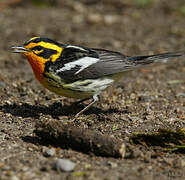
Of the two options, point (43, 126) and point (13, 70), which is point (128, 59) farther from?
point (13, 70)

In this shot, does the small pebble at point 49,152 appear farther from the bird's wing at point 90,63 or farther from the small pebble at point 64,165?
the bird's wing at point 90,63

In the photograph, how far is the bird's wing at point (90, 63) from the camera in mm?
5102

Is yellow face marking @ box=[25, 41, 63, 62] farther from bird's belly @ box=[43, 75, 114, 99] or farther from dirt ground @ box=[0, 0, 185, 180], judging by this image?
dirt ground @ box=[0, 0, 185, 180]

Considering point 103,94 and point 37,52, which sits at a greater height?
point 37,52

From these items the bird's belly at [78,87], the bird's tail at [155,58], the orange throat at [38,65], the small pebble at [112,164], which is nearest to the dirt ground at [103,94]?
the small pebble at [112,164]

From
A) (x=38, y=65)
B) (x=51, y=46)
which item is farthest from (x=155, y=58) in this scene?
(x=38, y=65)

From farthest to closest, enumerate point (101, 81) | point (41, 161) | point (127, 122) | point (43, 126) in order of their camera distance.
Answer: point (101, 81) < point (127, 122) < point (43, 126) < point (41, 161)

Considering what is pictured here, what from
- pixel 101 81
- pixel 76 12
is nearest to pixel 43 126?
pixel 101 81

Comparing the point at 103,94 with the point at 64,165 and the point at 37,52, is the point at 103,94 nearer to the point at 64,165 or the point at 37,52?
the point at 37,52

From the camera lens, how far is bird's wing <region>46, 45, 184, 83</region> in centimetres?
510

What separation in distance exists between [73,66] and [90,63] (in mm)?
298

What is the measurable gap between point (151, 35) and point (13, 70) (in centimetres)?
427

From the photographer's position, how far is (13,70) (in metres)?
7.39

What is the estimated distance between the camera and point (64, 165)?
3.45 m
